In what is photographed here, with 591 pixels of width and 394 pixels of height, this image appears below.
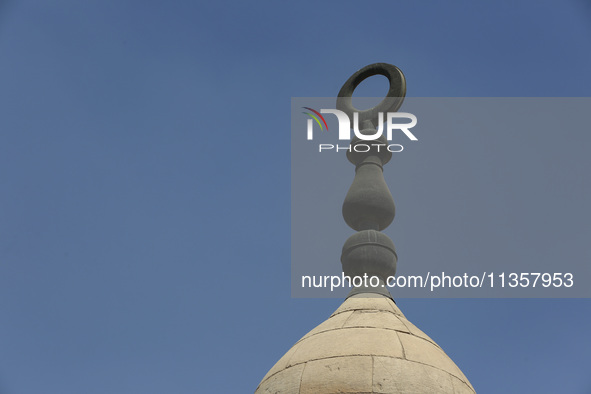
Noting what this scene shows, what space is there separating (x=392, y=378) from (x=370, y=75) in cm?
655

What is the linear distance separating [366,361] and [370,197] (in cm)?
360

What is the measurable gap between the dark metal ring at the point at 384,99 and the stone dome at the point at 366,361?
13.0ft

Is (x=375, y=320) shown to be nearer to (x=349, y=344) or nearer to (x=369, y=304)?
(x=369, y=304)

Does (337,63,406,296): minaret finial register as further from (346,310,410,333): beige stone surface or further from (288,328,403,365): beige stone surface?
(288,328,403,365): beige stone surface

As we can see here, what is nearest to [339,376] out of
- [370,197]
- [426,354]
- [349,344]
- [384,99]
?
[349,344]

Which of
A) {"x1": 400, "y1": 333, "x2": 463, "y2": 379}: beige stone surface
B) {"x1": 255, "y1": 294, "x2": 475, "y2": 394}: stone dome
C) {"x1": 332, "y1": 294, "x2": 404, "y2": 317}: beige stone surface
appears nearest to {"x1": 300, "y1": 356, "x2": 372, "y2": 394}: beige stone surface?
{"x1": 255, "y1": 294, "x2": 475, "y2": 394}: stone dome

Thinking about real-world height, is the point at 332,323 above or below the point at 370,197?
below

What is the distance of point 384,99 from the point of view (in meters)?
13.5

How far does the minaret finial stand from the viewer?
38.8 feet

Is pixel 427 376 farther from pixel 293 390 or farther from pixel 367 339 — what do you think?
pixel 293 390

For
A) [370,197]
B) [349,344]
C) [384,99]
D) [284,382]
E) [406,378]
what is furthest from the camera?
[384,99]

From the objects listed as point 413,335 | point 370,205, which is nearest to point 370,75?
point 370,205

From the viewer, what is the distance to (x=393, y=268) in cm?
1195

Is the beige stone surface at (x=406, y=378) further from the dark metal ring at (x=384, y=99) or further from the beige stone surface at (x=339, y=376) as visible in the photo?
the dark metal ring at (x=384, y=99)
